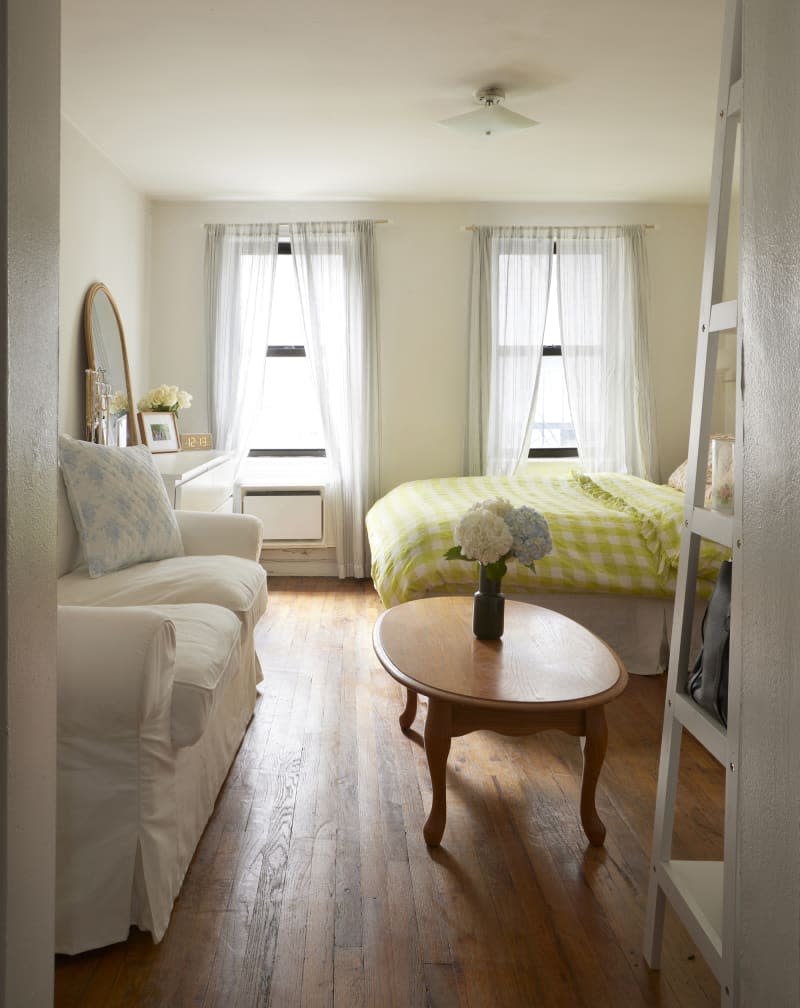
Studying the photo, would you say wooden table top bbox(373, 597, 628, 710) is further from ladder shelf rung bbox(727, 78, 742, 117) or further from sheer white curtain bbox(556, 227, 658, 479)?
sheer white curtain bbox(556, 227, 658, 479)

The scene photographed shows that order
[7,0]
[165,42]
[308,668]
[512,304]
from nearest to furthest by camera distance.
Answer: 1. [7,0]
2. [165,42]
3. [308,668]
4. [512,304]

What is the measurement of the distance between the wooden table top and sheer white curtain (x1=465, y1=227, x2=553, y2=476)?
2.71 meters

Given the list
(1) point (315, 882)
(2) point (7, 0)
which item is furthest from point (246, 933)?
(2) point (7, 0)

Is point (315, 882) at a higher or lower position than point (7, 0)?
lower

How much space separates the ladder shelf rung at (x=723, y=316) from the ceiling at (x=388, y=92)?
1845 millimetres

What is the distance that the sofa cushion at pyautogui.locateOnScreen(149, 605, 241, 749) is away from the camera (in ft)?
5.86

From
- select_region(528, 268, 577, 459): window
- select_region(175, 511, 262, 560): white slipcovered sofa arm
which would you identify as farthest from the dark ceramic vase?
select_region(528, 268, 577, 459): window

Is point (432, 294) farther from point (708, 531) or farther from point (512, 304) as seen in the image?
point (708, 531)

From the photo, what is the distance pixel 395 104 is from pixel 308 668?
8.31 ft

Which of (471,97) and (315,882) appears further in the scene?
(471,97)

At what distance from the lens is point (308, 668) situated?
3.51m

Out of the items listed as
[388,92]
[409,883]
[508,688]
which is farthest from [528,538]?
[388,92]

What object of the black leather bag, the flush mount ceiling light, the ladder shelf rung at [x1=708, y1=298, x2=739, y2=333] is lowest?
the black leather bag

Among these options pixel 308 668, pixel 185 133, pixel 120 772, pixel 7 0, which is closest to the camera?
pixel 7 0
